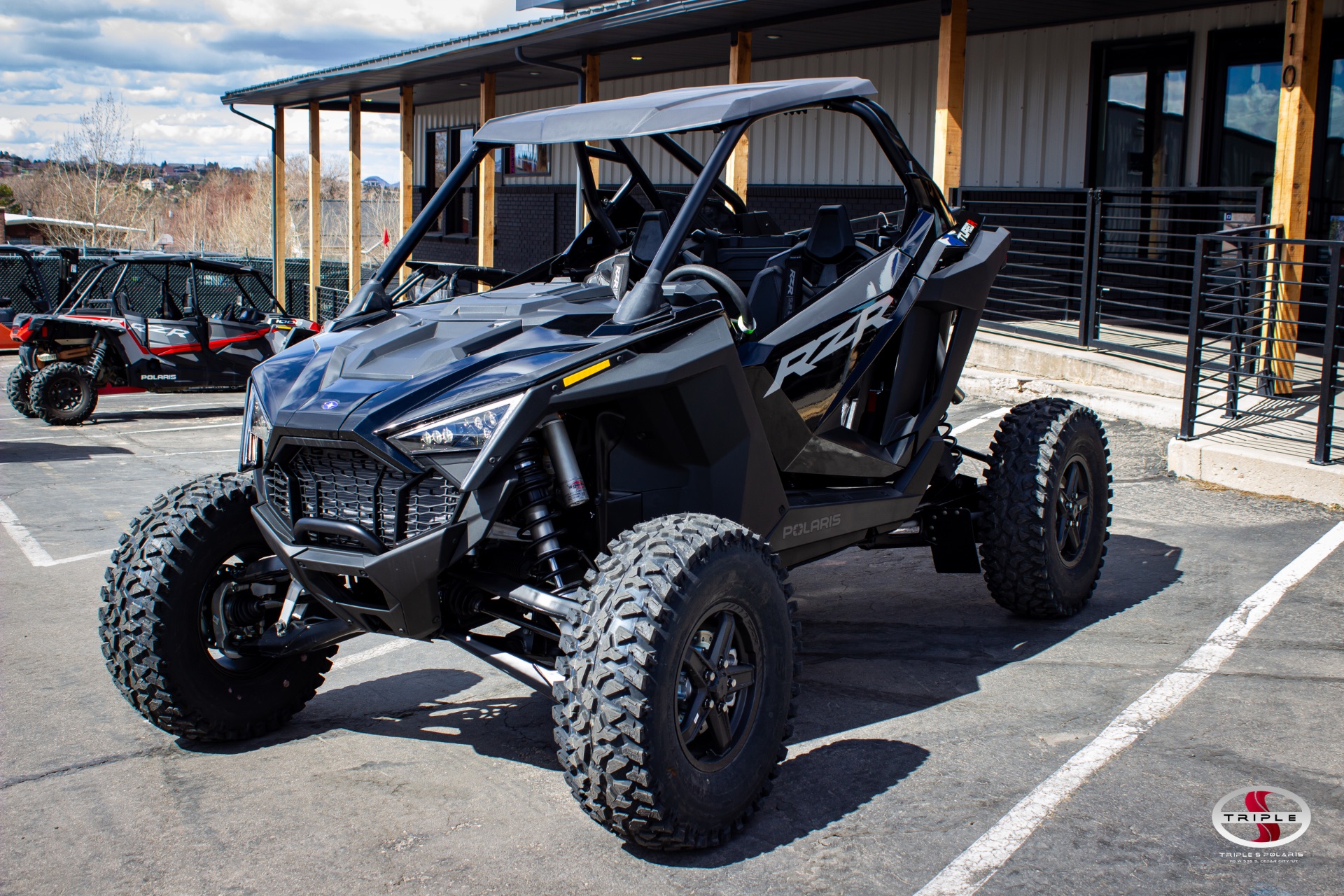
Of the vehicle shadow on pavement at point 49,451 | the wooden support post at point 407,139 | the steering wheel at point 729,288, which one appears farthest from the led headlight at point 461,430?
the wooden support post at point 407,139

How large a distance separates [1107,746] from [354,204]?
2020cm

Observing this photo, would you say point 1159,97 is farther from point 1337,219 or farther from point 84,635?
point 84,635

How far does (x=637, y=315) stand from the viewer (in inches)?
149

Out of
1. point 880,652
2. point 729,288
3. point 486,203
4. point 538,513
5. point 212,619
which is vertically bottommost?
point 880,652

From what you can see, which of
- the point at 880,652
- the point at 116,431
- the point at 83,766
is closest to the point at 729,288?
the point at 880,652

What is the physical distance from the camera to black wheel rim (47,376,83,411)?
13.2 m

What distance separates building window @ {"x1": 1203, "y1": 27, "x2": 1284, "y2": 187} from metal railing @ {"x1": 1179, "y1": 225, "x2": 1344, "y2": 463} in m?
1.39

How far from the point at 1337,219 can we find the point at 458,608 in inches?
Result: 401

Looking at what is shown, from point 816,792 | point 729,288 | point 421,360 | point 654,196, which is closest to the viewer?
point 421,360

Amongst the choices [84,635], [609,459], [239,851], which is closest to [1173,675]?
[609,459]

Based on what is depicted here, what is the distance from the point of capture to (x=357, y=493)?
356cm

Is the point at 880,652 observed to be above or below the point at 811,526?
below

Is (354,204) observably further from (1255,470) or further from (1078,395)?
(1255,470)

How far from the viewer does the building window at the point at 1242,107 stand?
11.4m
